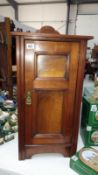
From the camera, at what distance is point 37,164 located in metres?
1.17

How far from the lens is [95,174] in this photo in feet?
3.22

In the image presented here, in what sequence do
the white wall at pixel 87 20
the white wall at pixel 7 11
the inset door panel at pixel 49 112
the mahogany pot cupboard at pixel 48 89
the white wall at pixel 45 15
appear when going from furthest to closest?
the white wall at pixel 7 11 < the white wall at pixel 45 15 < the white wall at pixel 87 20 < the inset door panel at pixel 49 112 < the mahogany pot cupboard at pixel 48 89

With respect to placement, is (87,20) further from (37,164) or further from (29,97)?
(37,164)

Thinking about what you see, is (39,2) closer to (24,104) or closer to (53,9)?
(53,9)

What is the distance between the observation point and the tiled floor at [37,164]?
1097 millimetres

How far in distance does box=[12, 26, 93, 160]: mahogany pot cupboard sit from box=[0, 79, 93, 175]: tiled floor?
62 mm

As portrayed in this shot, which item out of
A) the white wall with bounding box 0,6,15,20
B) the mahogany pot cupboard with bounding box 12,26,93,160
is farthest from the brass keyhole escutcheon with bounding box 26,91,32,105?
the white wall with bounding box 0,6,15,20

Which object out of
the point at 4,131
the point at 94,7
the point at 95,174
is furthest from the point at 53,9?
the point at 95,174

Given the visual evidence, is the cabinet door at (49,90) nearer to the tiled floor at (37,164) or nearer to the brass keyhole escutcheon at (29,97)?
the brass keyhole escutcheon at (29,97)

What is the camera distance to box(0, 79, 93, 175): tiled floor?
1.10m

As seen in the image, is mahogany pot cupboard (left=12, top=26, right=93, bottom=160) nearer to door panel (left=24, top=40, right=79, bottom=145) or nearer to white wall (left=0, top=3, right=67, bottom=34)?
door panel (left=24, top=40, right=79, bottom=145)

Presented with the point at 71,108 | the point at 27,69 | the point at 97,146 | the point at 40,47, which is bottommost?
the point at 97,146

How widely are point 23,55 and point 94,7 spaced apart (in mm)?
6040

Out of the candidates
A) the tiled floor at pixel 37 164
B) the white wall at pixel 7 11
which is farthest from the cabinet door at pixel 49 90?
the white wall at pixel 7 11
